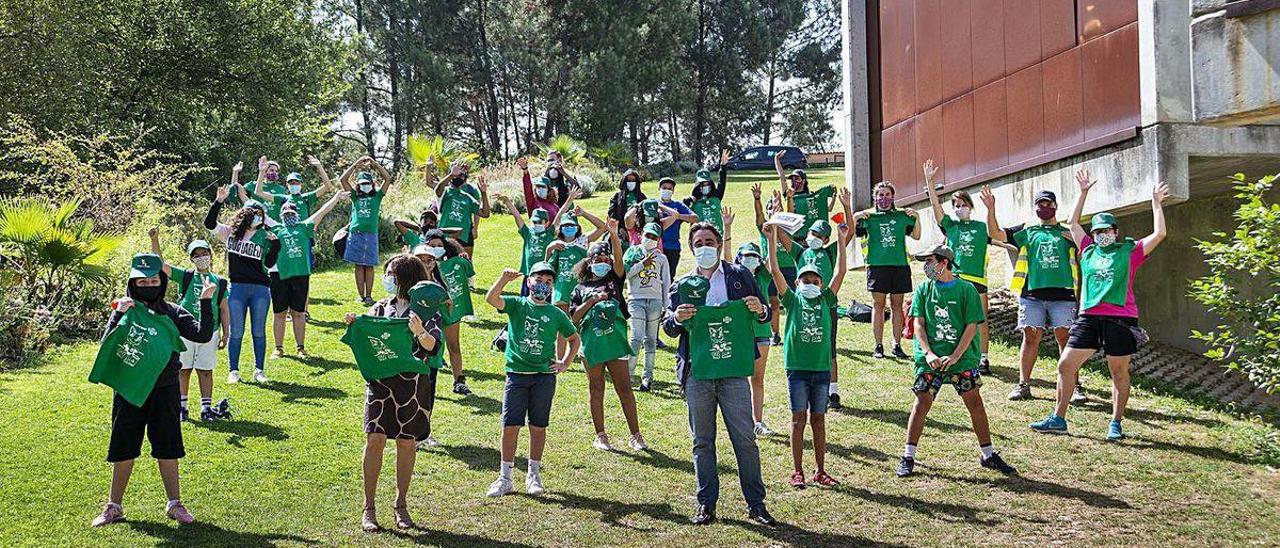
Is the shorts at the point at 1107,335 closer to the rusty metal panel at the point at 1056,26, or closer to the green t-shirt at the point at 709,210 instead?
the rusty metal panel at the point at 1056,26

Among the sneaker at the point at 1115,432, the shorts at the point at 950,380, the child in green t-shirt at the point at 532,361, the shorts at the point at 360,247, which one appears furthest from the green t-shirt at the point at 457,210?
the sneaker at the point at 1115,432

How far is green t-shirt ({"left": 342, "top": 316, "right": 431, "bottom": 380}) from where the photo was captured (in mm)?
7762

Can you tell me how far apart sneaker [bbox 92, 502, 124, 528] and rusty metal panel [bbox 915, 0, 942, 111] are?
1147 cm

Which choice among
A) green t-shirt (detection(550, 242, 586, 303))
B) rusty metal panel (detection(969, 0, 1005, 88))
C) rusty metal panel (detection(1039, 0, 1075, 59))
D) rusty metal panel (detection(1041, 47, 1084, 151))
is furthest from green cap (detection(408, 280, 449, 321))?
rusty metal panel (detection(969, 0, 1005, 88))

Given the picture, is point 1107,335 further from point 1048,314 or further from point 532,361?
point 532,361

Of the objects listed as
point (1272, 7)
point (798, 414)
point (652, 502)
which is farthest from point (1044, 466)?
point (1272, 7)

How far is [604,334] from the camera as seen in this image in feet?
31.7

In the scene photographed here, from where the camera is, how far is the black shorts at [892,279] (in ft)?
42.5

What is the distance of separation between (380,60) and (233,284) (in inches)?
1506

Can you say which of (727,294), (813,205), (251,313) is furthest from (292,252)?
(727,294)

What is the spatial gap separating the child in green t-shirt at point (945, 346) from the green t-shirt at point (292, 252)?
7.05 metres

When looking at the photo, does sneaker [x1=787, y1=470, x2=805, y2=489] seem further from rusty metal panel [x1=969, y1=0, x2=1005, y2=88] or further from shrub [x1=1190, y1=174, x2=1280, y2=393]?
rusty metal panel [x1=969, y1=0, x2=1005, y2=88]

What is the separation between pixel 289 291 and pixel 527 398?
551 centimetres

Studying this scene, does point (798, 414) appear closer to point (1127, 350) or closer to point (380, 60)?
point (1127, 350)
